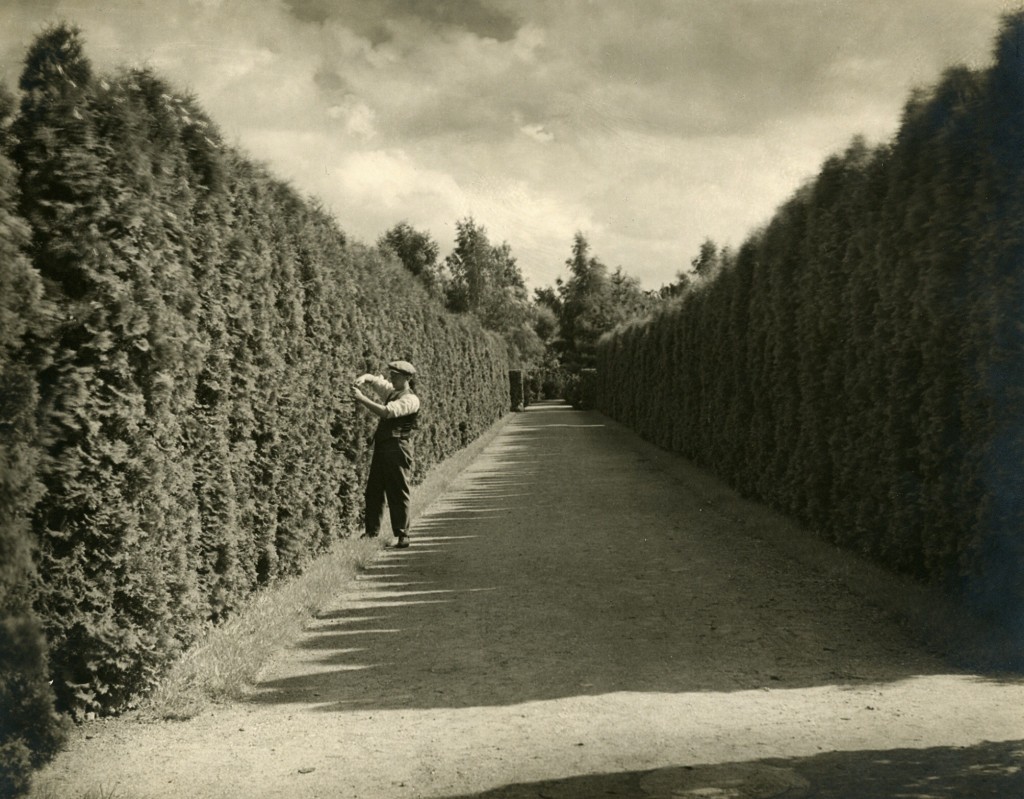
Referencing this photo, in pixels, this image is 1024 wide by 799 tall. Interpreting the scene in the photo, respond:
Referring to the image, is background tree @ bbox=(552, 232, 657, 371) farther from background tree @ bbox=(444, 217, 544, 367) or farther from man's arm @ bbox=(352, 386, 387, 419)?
man's arm @ bbox=(352, 386, 387, 419)

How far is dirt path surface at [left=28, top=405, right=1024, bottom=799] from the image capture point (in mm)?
3904

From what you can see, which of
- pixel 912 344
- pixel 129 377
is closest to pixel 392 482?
pixel 129 377

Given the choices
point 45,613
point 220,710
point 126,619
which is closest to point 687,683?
point 220,710

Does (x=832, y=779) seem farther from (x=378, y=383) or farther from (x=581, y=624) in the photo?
(x=378, y=383)

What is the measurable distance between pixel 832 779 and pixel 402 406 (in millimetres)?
7042

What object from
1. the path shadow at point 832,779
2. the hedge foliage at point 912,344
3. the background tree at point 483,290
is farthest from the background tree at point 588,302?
the path shadow at point 832,779

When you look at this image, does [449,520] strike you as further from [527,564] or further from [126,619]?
[126,619]

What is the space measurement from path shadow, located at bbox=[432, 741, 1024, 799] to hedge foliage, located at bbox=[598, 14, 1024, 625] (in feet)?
6.99

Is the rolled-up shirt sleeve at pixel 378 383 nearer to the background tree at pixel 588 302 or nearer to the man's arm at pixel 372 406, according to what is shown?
the man's arm at pixel 372 406

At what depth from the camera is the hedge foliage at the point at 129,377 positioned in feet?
14.5

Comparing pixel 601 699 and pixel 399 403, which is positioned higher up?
pixel 399 403

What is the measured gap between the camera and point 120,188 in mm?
4855

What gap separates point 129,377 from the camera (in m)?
4.87

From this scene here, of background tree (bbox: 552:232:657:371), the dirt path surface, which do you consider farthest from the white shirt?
background tree (bbox: 552:232:657:371)
